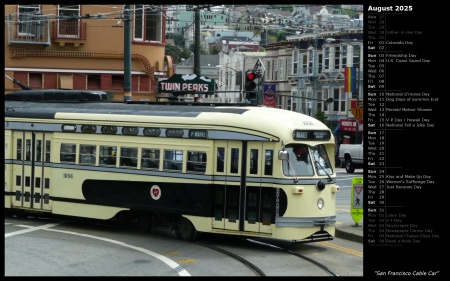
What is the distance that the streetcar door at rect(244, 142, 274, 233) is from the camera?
18.1 meters

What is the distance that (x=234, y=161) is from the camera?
18.5 meters

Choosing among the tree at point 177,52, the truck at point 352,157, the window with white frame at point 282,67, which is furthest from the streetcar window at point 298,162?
the window with white frame at point 282,67

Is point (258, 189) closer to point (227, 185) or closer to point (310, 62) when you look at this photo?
point (227, 185)

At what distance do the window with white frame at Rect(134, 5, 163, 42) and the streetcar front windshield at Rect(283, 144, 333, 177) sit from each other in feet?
72.3

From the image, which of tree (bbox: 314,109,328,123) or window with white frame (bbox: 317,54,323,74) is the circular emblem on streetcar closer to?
tree (bbox: 314,109,328,123)

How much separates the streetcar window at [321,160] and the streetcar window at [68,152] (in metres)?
5.95

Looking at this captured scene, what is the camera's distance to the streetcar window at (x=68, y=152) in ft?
69.5

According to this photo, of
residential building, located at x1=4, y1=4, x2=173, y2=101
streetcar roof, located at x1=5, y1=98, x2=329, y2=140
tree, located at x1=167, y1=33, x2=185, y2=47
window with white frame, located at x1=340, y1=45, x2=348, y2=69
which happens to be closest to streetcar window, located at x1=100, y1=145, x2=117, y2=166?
streetcar roof, located at x1=5, y1=98, x2=329, y2=140

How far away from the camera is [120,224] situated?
22.2 m

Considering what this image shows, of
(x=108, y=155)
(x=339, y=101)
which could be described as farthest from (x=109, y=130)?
(x=339, y=101)

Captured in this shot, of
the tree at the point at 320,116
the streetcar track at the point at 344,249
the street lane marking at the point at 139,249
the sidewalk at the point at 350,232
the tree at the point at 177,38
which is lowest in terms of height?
the streetcar track at the point at 344,249

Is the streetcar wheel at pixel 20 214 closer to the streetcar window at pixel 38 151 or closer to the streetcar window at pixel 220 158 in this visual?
the streetcar window at pixel 38 151

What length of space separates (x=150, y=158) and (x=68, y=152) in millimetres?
2579
